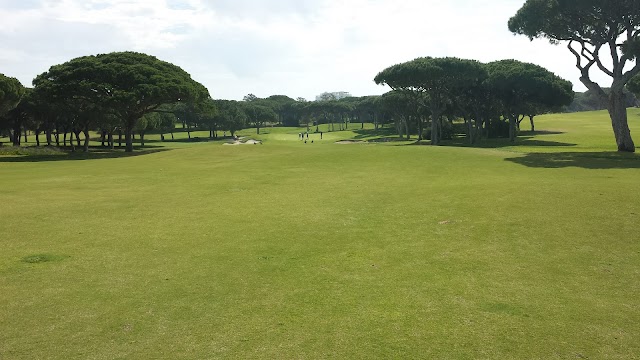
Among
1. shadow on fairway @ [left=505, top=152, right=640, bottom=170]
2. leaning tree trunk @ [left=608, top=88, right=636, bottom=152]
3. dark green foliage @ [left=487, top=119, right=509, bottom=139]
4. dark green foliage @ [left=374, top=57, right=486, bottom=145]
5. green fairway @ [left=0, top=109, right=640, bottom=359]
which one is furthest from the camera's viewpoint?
dark green foliage @ [left=487, top=119, right=509, bottom=139]

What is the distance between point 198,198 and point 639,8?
35.7 m

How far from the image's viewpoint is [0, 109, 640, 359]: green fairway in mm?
7535

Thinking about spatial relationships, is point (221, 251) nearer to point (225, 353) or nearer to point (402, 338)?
point (225, 353)

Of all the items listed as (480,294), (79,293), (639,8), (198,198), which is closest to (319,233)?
(480,294)

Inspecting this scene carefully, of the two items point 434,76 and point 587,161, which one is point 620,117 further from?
point 434,76

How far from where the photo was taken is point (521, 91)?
68.1 m

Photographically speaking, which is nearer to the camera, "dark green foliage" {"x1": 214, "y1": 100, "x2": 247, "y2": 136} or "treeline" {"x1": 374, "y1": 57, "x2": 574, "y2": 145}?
"treeline" {"x1": 374, "y1": 57, "x2": 574, "y2": 145}

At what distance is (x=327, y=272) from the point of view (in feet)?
36.3

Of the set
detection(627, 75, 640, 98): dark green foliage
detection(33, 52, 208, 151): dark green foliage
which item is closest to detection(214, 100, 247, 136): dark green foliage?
detection(33, 52, 208, 151): dark green foliage

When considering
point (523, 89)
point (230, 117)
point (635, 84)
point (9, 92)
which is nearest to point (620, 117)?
point (523, 89)

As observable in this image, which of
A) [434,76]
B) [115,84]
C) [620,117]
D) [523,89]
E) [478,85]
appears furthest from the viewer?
[478,85]

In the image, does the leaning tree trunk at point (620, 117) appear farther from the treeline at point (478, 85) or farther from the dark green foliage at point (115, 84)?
the dark green foliage at point (115, 84)

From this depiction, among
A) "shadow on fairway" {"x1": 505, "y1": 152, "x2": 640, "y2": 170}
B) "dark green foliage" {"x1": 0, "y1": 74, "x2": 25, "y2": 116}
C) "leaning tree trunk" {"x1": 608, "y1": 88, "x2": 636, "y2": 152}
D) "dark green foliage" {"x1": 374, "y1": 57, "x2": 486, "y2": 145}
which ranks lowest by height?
"shadow on fairway" {"x1": 505, "y1": 152, "x2": 640, "y2": 170}

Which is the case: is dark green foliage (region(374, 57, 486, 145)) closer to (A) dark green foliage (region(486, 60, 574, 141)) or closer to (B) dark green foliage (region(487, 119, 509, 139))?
(A) dark green foliage (region(486, 60, 574, 141))
